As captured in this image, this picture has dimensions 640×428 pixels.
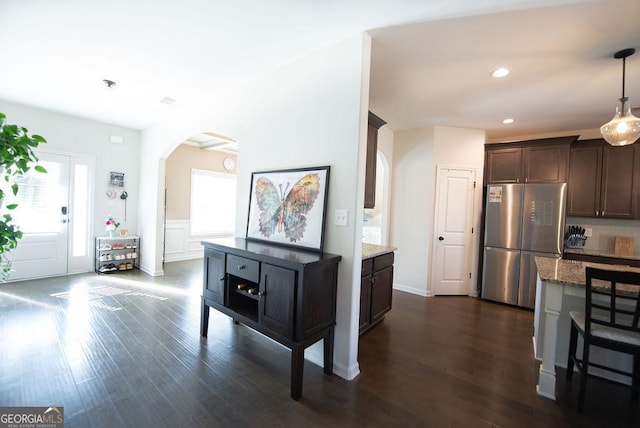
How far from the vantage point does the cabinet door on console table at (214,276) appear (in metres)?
2.57

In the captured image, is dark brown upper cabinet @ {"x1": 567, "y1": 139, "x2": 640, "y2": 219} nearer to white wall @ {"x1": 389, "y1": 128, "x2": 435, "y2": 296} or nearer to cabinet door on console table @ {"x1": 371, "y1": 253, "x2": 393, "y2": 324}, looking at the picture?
white wall @ {"x1": 389, "y1": 128, "x2": 435, "y2": 296}

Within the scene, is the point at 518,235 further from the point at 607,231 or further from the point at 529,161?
the point at 607,231

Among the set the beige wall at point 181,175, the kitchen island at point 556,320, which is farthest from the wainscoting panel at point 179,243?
the kitchen island at point 556,320

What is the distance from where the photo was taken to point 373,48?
2414 millimetres

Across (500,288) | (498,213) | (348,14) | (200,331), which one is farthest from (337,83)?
(500,288)

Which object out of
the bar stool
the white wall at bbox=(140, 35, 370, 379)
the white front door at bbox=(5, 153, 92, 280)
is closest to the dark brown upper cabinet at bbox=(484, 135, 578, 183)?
the bar stool

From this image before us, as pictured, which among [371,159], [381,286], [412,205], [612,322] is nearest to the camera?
[612,322]

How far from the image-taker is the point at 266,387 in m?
2.06

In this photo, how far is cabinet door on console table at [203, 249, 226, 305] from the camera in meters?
2.57

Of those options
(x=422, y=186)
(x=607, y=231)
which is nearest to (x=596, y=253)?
(x=607, y=231)

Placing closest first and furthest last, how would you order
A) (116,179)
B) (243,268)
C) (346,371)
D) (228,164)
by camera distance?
(346,371), (243,268), (116,179), (228,164)

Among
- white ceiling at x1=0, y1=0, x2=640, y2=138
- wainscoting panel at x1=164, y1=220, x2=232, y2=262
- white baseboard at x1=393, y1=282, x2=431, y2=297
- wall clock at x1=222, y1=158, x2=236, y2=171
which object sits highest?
white ceiling at x1=0, y1=0, x2=640, y2=138

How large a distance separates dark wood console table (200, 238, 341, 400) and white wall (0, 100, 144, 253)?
3.70 m

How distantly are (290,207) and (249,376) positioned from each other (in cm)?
145
